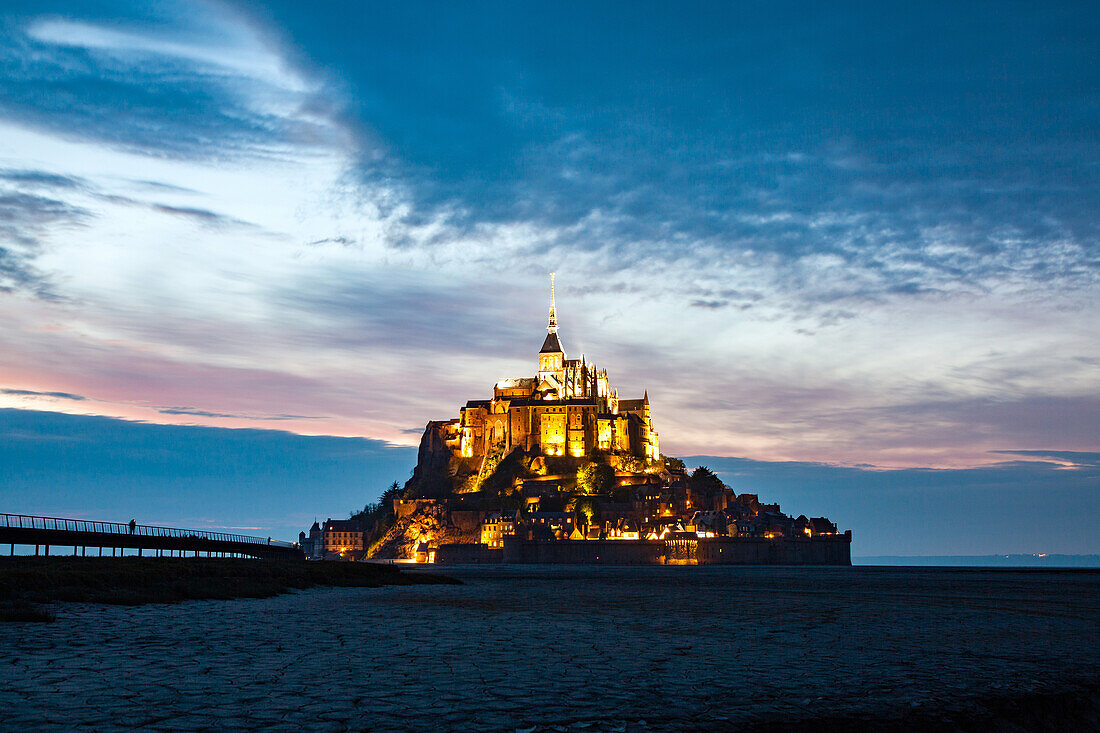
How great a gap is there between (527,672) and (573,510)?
6265 inches

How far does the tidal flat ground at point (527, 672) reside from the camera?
41.4 feet

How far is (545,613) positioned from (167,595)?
1256 centimetres

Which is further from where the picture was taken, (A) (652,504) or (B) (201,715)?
(A) (652,504)

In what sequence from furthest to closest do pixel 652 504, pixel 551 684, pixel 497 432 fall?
pixel 497 432 → pixel 652 504 → pixel 551 684

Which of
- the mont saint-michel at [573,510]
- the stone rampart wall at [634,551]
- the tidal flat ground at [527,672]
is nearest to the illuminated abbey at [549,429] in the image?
the mont saint-michel at [573,510]

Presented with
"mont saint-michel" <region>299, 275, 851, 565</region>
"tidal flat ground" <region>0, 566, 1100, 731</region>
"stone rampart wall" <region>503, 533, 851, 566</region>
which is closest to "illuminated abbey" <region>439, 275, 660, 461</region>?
"mont saint-michel" <region>299, 275, 851, 565</region>

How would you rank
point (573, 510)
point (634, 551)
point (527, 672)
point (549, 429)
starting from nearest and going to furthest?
point (527, 672)
point (634, 551)
point (573, 510)
point (549, 429)

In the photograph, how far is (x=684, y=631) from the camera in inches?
1051

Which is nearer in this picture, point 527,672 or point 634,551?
point 527,672

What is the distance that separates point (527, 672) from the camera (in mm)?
17234

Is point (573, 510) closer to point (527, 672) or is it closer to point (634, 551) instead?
point (634, 551)

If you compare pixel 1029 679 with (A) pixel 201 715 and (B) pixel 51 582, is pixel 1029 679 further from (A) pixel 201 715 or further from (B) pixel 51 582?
(B) pixel 51 582

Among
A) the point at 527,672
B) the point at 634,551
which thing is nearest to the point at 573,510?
the point at 634,551

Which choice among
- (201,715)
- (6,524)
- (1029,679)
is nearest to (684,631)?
(1029,679)
